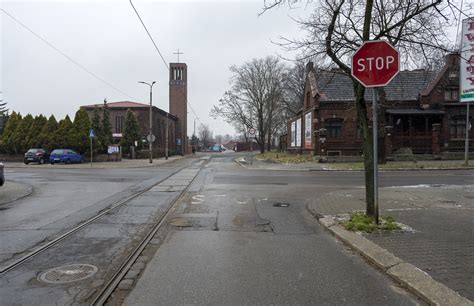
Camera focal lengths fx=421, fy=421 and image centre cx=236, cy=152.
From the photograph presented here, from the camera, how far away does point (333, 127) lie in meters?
39.9

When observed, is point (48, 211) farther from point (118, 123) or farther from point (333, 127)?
point (118, 123)

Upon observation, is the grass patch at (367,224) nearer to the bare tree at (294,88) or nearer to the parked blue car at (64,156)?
the parked blue car at (64,156)

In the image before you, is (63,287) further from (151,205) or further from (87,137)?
(87,137)

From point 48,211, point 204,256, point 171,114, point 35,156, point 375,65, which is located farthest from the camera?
point 171,114

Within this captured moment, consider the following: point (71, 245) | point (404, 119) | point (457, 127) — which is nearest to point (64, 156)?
point (404, 119)

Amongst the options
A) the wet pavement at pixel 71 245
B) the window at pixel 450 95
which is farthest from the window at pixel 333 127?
the wet pavement at pixel 71 245

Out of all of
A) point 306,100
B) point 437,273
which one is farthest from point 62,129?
point 437,273

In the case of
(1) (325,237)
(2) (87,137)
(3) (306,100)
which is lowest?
(1) (325,237)

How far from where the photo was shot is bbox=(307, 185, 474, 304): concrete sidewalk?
554cm

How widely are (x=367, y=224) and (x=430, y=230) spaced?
118 centimetres

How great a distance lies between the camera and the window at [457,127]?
130ft

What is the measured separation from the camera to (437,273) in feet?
17.8

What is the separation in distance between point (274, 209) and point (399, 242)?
4.79 meters

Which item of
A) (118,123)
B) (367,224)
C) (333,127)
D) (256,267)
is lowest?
(256,267)
